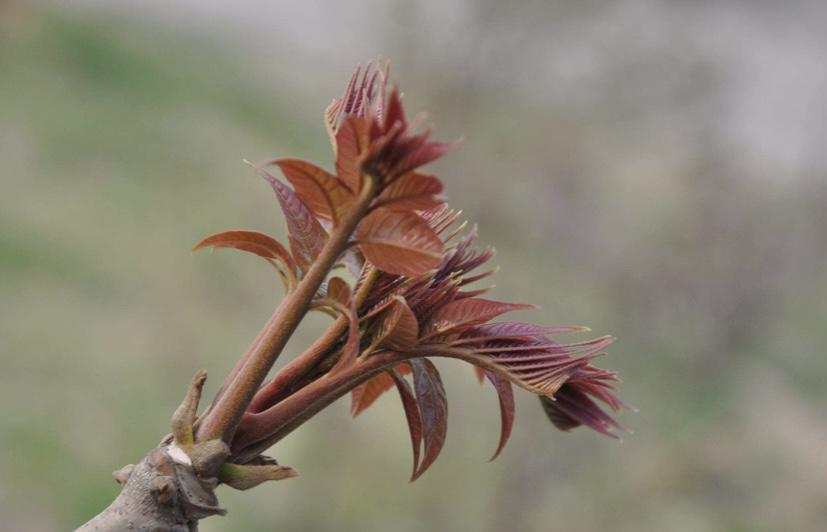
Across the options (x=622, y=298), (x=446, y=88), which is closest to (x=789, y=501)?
(x=622, y=298)

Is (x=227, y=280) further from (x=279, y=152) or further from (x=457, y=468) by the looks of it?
(x=457, y=468)

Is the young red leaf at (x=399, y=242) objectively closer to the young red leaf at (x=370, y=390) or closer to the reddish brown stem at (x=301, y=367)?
the reddish brown stem at (x=301, y=367)

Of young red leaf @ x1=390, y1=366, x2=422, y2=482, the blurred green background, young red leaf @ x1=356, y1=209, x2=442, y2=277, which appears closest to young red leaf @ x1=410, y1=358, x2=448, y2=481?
young red leaf @ x1=390, y1=366, x2=422, y2=482

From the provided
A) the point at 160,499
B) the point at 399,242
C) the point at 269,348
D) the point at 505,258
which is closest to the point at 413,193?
the point at 399,242

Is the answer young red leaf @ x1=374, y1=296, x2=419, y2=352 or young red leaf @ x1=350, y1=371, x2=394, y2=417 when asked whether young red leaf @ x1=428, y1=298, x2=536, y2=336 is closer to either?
young red leaf @ x1=374, y1=296, x2=419, y2=352

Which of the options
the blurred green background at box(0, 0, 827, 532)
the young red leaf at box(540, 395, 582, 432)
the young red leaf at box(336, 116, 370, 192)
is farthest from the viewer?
the blurred green background at box(0, 0, 827, 532)

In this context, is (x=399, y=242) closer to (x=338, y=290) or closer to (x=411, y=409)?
(x=338, y=290)
